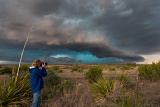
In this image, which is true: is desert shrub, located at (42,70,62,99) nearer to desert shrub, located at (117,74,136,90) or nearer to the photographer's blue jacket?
the photographer's blue jacket

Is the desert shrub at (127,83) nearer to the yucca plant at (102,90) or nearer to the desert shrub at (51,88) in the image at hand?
the yucca plant at (102,90)

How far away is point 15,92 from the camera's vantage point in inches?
418

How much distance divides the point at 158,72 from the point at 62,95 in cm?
1223

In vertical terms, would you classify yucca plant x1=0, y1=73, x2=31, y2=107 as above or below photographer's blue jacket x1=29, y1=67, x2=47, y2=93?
below

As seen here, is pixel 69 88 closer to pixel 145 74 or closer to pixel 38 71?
pixel 38 71

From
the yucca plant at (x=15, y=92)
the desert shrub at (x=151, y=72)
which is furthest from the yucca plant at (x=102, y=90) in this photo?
the desert shrub at (x=151, y=72)

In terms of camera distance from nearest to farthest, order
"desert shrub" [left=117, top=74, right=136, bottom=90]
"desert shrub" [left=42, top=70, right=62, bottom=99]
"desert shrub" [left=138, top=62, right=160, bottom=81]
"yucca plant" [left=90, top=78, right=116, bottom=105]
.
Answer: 1. "yucca plant" [left=90, top=78, right=116, bottom=105]
2. "desert shrub" [left=42, top=70, right=62, bottom=99]
3. "desert shrub" [left=117, top=74, right=136, bottom=90]
4. "desert shrub" [left=138, top=62, right=160, bottom=81]

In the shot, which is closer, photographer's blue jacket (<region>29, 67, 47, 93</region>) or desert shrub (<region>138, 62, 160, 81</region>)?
photographer's blue jacket (<region>29, 67, 47, 93</region>)

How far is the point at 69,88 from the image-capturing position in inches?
500

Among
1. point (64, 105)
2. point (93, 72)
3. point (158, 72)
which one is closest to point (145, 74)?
point (158, 72)

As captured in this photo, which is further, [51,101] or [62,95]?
[62,95]

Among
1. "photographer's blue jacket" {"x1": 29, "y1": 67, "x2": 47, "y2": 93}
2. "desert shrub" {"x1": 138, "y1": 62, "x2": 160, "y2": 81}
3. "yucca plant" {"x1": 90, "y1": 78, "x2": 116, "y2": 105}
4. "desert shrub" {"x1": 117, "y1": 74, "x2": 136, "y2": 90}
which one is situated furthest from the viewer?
"desert shrub" {"x1": 138, "y1": 62, "x2": 160, "y2": 81}

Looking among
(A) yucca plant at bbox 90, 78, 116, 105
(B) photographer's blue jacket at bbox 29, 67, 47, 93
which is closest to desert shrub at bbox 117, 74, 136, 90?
(A) yucca plant at bbox 90, 78, 116, 105

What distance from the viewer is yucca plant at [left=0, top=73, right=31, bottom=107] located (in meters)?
10.4
